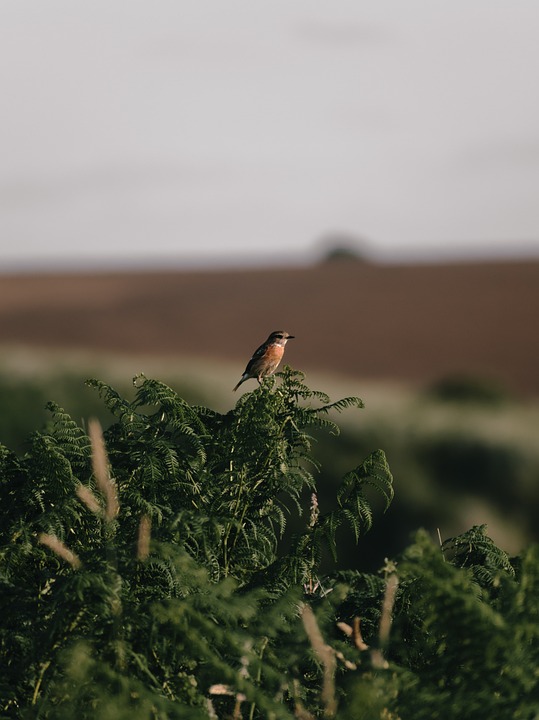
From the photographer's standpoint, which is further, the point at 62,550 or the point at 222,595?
the point at 222,595

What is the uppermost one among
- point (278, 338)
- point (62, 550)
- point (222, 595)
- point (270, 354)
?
point (278, 338)

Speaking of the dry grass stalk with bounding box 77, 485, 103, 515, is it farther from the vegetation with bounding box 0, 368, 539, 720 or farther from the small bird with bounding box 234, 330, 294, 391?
the small bird with bounding box 234, 330, 294, 391

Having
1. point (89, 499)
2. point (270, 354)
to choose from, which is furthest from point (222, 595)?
point (270, 354)

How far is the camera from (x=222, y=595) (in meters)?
2.55

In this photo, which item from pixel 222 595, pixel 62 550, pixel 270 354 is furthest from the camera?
pixel 270 354

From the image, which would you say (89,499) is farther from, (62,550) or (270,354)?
(270,354)

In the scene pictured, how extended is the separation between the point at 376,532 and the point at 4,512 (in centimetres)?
1234

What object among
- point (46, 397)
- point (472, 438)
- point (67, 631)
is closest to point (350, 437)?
point (472, 438)

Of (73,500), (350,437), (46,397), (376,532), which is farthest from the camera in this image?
(46,397)

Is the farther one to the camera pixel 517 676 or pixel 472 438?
pixel 472 438

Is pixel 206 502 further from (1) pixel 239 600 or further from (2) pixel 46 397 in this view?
(2) pixel 46 397

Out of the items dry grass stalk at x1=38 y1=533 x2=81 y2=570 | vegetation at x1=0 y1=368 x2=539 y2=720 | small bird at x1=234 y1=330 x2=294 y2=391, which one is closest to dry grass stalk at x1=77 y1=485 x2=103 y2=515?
vegetation at x1=0 y1=368 x2=539 y2=720

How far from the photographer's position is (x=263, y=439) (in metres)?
3.60

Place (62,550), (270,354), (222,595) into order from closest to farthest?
(62,550)
(222,595)
(270,354)
